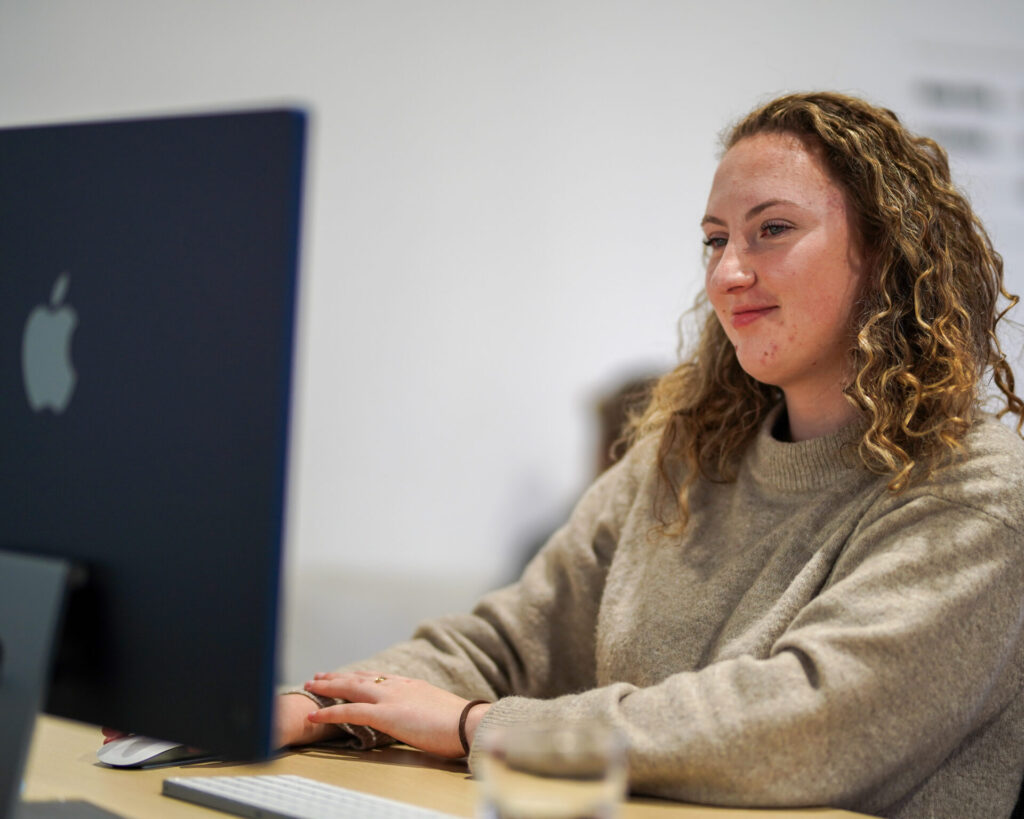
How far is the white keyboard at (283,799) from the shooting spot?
0.85 meters

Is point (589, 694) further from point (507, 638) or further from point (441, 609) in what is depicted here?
point (441, 609)

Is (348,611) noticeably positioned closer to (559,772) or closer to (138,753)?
(138,753)

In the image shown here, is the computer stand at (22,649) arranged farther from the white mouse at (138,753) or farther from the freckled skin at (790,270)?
the freckled skin at (790,270)

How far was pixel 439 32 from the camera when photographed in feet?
10.2

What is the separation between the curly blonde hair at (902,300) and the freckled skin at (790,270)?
2 cm

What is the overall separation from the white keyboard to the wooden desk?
1 centimetres

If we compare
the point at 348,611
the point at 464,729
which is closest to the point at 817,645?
the point at 464,729

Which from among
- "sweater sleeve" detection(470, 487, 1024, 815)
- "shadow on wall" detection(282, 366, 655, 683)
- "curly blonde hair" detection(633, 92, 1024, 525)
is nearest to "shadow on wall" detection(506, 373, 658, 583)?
"shadow on wall" detection(282, 366, 655, 683)

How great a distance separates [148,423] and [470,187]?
8.18 ft

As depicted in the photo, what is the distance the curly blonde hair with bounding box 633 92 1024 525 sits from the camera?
1161 mm

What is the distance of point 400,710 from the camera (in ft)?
3.83

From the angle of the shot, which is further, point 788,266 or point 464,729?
point 788,266

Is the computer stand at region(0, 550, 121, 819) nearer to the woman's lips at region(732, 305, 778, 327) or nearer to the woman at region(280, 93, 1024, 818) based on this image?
the woman at region(280, 93, 1024, 818)

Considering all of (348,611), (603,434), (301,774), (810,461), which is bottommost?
(348,611)
